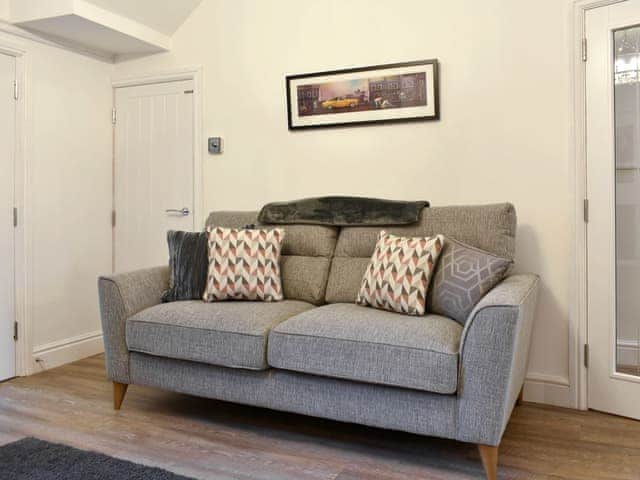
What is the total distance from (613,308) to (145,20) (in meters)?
3.23

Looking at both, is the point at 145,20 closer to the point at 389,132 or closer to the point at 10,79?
the point at 10,79

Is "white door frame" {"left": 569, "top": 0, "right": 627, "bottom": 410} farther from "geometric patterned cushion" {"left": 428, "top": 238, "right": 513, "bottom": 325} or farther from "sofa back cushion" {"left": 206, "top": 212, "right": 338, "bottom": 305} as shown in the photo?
"sofa back cushion" {"left": 206, "top": 212, "right": 338, "bottom": 305}

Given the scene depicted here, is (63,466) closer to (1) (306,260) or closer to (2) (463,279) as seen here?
(1) (306,260)

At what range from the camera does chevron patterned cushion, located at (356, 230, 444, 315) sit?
7.56 feet

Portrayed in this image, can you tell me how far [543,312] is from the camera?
276 cm

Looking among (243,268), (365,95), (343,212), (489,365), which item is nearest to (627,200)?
(489,365)

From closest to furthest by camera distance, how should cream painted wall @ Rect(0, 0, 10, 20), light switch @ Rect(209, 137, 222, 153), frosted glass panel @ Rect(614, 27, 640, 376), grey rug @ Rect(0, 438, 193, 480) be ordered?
grey rug @ Rect(0, 438, 193, 480) < frosted glass panel @ Rect(614, 27, 640, 376) < cream painted wall @ Rect(0, 0, 10, 20) < light switch @ Rect(209, 137, 222, 153)

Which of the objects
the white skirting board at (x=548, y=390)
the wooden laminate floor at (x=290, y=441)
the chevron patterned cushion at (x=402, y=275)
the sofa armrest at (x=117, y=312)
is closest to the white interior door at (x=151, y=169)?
the sofa armrest at (x=117, y=312)

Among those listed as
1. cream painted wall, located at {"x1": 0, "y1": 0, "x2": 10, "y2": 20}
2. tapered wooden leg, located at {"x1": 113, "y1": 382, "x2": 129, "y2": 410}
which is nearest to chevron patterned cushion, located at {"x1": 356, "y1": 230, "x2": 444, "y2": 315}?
tapered wooden leg, located at {"x1": 113, "y1": 382, "x2": 129, "y2": 410}

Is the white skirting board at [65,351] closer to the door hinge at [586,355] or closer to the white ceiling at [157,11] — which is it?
the white ceiling at [157,11]

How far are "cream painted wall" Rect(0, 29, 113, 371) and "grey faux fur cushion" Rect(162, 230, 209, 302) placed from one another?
1117 millimetres

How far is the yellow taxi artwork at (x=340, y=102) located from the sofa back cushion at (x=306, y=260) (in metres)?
0.78

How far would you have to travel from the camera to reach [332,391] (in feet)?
7.02

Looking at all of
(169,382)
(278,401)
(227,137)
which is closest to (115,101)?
(227,137)
